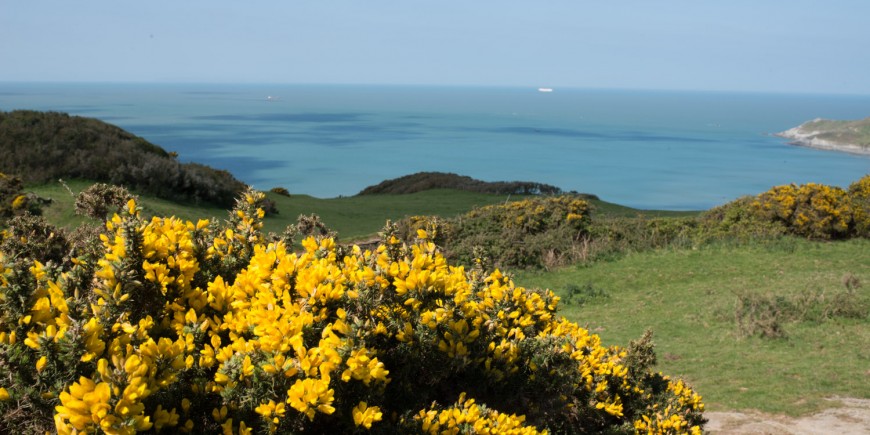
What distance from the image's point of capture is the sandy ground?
634 cm

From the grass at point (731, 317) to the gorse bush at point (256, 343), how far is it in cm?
230

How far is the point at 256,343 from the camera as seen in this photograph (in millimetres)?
2602

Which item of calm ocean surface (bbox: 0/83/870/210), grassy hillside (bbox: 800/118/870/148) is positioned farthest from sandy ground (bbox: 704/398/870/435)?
grassy hillside (bbox: 800/118/870/148)

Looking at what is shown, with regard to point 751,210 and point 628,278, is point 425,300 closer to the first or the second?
point 628,278

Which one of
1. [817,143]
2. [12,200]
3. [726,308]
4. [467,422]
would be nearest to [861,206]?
[726,308]

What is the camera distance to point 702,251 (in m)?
15.0

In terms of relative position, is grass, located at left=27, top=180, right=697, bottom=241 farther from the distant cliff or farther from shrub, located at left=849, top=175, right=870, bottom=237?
the distant cliff

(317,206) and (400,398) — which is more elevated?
(400,398)

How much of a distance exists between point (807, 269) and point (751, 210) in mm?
4401

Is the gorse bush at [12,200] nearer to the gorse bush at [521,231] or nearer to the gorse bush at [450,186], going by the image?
the gorse bush at [521,231]

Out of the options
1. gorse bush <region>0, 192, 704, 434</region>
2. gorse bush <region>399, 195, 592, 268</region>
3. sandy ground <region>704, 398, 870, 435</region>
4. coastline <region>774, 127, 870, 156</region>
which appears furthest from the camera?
coastline <region>774, 127, 870, 156</region>

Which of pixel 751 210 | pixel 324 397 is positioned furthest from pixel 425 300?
pixel 751 210

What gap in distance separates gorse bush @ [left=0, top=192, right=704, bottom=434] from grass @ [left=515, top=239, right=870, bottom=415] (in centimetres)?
230

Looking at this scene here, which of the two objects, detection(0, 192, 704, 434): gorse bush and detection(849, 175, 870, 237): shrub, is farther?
detection(849, 175, 870, 237): shrub
